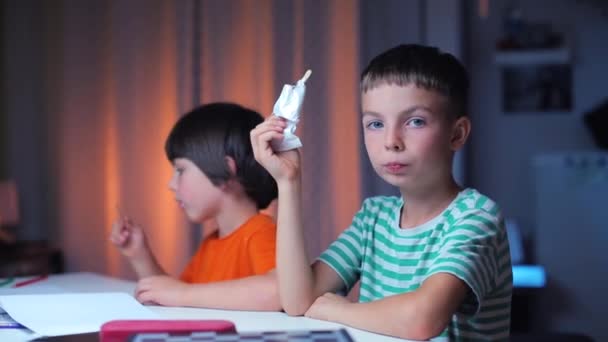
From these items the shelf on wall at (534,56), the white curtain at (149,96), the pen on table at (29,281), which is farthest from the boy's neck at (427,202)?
the shelf on wall at (534,56)

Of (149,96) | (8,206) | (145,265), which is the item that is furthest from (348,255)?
→ (8,206)

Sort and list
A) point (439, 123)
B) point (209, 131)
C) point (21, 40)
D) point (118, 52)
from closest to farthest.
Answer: point (439, 123)
point (209, 131)
point (118, 52)
point (21, 40)

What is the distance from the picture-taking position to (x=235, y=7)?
2.62 metres

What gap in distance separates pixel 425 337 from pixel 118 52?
2.34 meters

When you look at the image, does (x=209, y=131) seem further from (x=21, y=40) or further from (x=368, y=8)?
(x=21, y=40)

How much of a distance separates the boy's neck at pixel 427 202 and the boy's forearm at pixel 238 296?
24cm

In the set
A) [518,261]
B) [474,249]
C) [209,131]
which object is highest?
[209,131]

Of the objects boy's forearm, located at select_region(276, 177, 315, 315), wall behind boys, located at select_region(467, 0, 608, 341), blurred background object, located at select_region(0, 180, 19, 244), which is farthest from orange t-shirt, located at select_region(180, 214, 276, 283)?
wall behind boys, located at select_region(467, 0, 608, 341)

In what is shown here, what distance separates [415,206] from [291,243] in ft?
0.68

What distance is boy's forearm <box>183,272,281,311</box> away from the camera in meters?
1.07

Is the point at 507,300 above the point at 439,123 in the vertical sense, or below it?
below

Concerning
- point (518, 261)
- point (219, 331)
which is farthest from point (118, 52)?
point (219, 331)

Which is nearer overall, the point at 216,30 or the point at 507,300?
the point at 507,300

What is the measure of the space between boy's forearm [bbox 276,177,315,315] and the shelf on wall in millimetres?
2509
